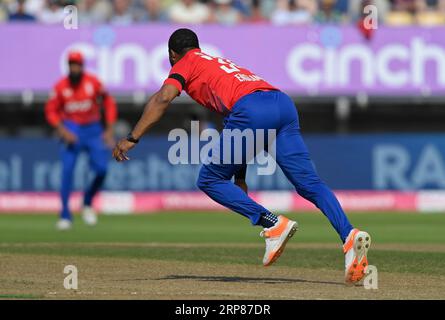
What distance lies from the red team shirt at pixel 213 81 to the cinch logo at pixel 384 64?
1100 centimetres

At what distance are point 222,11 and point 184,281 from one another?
12.5 meters

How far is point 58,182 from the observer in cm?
1880

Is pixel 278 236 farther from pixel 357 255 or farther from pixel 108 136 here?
pixel 108 136

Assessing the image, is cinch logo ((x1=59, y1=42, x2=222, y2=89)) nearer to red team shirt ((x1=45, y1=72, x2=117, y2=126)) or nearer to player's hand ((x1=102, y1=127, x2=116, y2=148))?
player's hand ((x1=102, y1=127, x2=116, y2=148))

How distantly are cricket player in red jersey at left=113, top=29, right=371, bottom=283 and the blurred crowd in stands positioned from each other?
37.3 feet

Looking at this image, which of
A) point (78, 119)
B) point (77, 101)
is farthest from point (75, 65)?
point (78, 119)

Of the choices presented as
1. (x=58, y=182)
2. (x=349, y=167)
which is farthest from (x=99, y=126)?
(x=349, y=167)

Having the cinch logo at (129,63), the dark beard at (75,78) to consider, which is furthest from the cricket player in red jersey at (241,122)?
the cinch logo at (129,63)

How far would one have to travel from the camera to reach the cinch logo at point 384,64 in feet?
63.9

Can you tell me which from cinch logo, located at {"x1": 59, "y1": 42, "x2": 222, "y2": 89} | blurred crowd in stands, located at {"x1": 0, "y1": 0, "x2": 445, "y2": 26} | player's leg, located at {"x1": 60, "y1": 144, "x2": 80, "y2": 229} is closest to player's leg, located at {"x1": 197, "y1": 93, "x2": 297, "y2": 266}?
player's leg, located at {"x1": 60, "y1": 144, "x2": 80, "y2": 229}

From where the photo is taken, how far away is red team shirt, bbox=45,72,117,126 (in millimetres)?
15250

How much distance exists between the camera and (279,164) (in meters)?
8.49
